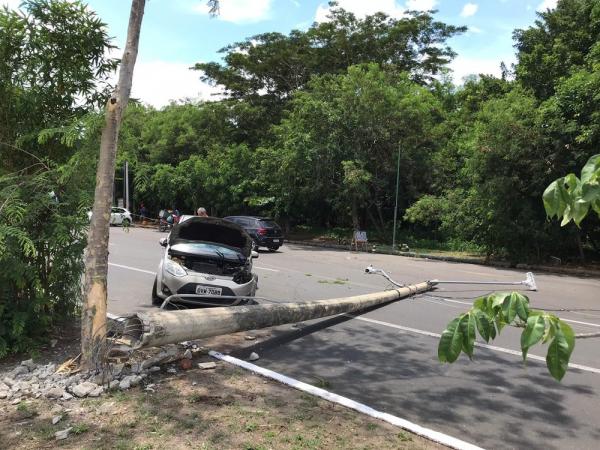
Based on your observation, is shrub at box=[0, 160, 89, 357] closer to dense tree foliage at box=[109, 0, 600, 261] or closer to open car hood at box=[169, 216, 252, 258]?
dense tree foliage at box=[109, 0, 600, 261]

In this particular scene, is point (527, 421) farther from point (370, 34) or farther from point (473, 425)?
point (370, 34)

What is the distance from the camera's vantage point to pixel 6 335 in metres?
5.36

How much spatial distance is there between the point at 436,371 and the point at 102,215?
4011 millimetres

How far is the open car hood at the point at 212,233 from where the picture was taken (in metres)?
9.20

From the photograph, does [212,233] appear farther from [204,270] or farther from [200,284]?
[200,284]

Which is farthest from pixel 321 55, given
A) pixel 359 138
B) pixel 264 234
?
pixel 264 234

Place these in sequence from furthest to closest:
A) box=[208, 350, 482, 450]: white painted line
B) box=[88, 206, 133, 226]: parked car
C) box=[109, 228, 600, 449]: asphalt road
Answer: box=[88, 206, 133, 226]: parked car
box=[109, 228, 600, 449]: asphalt road
box=[208, 350, 482, 450]: white painted line

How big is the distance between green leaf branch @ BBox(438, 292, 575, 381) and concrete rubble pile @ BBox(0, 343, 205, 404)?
3732 mm

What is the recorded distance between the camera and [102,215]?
5.11 meters

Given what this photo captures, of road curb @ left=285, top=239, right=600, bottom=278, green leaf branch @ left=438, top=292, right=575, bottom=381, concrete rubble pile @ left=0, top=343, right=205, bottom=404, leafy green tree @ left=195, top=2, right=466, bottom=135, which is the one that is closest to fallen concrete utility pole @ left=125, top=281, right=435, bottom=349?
concrete rubble pile @ left=0, top=343, right=205, bottom=404

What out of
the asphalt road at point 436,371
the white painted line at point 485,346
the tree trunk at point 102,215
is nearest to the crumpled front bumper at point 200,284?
the asphalt road at point 436,371

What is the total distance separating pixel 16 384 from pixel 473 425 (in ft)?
13.4

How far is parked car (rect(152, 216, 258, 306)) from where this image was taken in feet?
26.4

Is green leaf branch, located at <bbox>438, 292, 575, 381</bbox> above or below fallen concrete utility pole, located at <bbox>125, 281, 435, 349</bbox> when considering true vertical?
above
